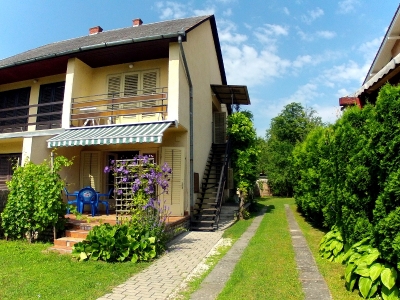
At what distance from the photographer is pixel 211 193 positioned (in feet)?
63.6

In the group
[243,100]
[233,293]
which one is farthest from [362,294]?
[243,100]

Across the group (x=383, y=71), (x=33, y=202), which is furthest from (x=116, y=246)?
(x=383, y=71)

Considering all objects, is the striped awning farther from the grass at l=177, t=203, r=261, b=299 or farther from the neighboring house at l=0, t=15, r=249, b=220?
the grass at l=177, t=203, r=261, b=299

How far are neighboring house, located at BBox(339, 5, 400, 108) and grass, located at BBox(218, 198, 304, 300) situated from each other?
18.2 ft

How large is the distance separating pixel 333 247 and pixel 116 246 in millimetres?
7522

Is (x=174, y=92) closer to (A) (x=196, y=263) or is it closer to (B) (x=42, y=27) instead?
(A) (x=196, y=263)

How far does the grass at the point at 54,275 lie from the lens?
6.95 m

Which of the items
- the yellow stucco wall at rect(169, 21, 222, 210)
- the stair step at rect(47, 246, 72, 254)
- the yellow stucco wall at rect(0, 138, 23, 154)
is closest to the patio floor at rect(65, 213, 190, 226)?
the stair step at rect(47, 246, 72, 254)

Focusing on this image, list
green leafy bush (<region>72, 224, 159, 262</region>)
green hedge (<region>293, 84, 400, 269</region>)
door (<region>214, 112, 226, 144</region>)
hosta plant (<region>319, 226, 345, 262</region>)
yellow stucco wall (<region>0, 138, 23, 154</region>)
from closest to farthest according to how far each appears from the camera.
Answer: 1. green hedge (<region>293, 84, 400, 269</region>)
2. hosta plant (<region>319, 226, 345, 262</region>)
3. green leafy bush (<region>72, 224, 159, 262</region>)
4. yellow stucco wall (<region>0, 138, 23, 154</region>)
5. door (<region>214, 112, 226, 144</region>)

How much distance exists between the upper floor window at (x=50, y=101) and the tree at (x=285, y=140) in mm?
27421

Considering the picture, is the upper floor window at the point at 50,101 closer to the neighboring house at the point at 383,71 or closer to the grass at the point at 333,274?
the grass at the point at 333,274

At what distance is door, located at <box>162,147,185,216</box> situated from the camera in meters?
15.6

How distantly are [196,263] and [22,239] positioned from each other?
851 cm

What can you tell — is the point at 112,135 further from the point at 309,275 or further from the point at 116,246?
the point at 309,275
